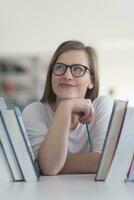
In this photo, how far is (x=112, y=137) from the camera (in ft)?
2.62

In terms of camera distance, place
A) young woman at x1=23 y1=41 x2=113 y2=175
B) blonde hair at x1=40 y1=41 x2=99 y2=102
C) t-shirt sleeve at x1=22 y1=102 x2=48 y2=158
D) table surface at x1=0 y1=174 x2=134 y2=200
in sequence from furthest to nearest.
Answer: blonde hair at x1=40 y1=41 x2=99 y2=102, t-shirt sleeve at x1=22 y1=102 x2=48 y2=158, young woman at x1=23 y1=41 x2=113 y2=175, table surface at x1=0 y1=174 x2=134 y2=200

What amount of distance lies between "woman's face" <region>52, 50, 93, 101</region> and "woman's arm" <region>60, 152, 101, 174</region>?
0.63 feet

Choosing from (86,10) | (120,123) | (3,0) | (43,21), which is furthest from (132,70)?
(120,123)

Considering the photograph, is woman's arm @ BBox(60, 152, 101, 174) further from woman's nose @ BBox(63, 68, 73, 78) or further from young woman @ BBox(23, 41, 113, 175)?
woman's nose @ BBox(63, 68, 73, 78)

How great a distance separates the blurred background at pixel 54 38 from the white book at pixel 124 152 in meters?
3.01

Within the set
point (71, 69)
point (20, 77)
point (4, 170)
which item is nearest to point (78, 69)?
point (71, 69)

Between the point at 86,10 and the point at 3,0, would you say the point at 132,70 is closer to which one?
the point at 86,10

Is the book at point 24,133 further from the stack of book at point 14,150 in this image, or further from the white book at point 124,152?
the white book at point 124,152

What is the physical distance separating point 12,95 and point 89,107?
2.98 metres

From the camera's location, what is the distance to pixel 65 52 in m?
1.08

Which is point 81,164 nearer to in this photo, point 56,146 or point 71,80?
point 56,146

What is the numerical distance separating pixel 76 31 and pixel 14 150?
3160 millimetres

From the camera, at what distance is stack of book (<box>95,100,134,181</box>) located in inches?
30.5

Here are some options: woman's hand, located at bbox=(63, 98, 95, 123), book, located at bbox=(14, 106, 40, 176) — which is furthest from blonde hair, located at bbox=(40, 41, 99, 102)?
book, located at bbox=(14, 106, 40, 176)
